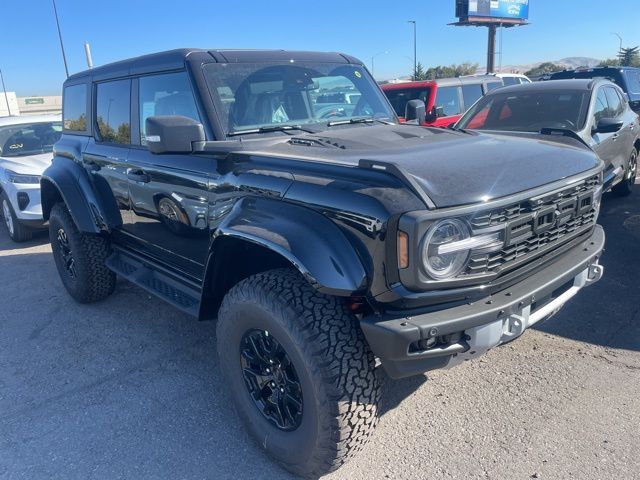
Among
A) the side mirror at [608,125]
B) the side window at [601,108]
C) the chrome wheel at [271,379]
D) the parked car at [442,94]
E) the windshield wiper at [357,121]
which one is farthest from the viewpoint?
the parked car at [442,94]

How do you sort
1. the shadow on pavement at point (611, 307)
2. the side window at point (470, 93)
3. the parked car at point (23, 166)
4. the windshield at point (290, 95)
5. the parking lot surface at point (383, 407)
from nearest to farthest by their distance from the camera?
the parking lot surface at point (383, 407), the windshield at point (290, 95), the shadow on pavement at point (611, 307), the parked car at point (23, 166), the side window at point (470, 93)

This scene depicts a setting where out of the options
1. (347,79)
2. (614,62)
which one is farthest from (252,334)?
(614,62)

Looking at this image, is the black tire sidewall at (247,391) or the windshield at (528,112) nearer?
the black tire sidewall at (247,391)

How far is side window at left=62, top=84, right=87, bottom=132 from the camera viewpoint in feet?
15.3

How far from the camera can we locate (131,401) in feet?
10.8

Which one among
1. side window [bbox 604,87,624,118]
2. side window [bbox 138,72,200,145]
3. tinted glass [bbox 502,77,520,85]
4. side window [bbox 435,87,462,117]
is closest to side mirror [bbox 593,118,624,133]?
side window [bbox 604,87,624,118]

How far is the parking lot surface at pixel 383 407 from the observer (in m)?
2.62

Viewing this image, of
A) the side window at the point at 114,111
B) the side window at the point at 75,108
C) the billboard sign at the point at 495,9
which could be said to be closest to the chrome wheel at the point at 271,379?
the side window at the point at 114,111

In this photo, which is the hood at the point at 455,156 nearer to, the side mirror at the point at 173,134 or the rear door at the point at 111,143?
the side mirror at the point at 173,134

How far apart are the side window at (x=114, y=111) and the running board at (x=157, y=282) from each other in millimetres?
979

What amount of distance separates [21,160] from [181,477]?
6548 millimetres

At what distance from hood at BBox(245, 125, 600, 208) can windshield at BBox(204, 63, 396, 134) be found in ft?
0.88

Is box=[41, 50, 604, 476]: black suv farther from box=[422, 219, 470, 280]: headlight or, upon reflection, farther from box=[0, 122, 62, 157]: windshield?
box=[0, 122, 62, 157]: windshield

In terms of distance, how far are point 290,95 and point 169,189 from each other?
1.01m
